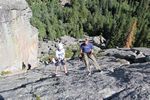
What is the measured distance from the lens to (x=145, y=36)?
320 ft

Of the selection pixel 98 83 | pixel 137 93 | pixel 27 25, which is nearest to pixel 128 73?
pixel 98 83

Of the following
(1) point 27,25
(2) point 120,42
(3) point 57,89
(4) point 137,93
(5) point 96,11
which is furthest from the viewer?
(5) point 96,11

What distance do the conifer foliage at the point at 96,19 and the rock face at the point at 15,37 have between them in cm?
3555

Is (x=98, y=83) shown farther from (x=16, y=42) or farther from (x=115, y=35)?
(x=115, y=35)

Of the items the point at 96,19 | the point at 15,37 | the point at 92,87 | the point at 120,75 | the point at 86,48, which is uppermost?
the point at 86,48

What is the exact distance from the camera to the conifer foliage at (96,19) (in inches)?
3951

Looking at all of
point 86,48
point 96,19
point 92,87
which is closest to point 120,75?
point 92,87

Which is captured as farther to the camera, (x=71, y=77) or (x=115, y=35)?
(x=115, y=35)

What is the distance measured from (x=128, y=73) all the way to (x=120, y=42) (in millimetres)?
70369

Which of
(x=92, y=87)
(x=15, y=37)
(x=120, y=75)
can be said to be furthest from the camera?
(x=15, y=37)

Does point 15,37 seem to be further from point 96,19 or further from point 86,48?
point 96,19

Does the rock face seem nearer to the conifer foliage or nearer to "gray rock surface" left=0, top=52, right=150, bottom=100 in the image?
"gray rock surface" left=0, top=52, right=150, bottom=100

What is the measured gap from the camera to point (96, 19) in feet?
443

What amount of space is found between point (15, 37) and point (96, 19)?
7890 centimetres
